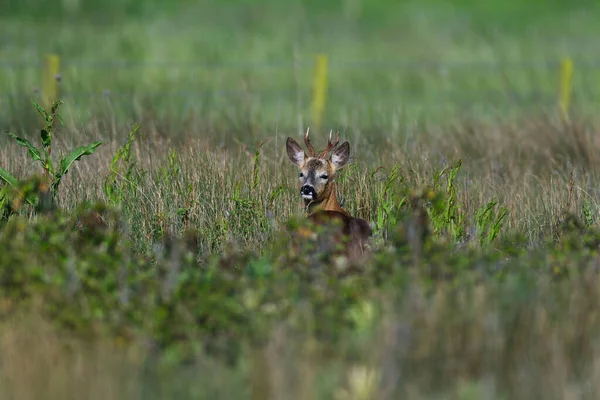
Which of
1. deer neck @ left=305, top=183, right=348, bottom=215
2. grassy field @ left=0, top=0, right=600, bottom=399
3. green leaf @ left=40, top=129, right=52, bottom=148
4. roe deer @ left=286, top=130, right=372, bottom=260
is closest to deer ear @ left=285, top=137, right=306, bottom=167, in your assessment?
roe deer @ left=286, top=130, right=372, bottom=260

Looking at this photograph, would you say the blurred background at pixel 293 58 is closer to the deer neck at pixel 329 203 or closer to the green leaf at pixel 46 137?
the green leaf at pixel 46 137

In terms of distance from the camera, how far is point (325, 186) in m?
6.95

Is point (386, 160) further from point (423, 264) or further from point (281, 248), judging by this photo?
point (423, 264)

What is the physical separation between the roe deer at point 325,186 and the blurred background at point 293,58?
2.53 m

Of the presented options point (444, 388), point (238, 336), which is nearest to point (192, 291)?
point (238, 336)

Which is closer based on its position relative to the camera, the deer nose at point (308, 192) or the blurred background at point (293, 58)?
the deer nose at point (308, 192)

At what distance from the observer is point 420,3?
34750 millimetres

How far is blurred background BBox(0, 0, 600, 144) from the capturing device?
43.4ft

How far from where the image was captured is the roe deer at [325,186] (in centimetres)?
624

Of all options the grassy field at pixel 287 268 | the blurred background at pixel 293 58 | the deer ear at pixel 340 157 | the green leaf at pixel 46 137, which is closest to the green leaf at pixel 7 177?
the grassy field at pixel 287 268

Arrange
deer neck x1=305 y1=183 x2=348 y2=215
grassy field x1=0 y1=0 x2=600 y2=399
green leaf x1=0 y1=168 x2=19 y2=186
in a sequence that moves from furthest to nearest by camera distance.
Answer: deer neck x1=305 y1=183 x2=348 y2=215 < green leaf x1=0 y1=168 x2=19 y2=186 < grassy field x1=0 y1=0 x2=600 y2=399

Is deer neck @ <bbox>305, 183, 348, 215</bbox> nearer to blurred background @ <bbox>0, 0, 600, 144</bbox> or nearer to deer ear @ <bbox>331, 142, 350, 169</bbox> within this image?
deer ear @ <bbox>331, 142, 350, 169</bbox>

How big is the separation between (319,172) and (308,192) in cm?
24

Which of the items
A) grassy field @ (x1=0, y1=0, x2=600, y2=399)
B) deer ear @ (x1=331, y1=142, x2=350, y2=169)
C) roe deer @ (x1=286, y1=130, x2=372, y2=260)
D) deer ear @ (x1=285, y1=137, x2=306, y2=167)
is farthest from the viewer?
deer ear @ (x1=285, y1=137, x2=306, y2=167)
